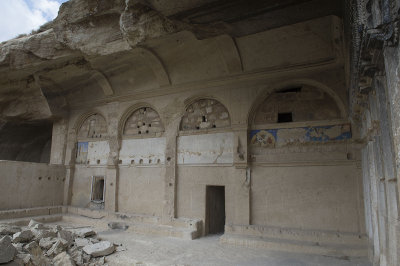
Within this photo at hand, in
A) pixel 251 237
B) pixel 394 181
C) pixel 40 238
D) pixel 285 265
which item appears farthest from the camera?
pixel 251 237

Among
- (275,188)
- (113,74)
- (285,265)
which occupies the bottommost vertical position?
(285,265)

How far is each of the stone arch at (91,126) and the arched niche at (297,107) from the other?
22.5 feet

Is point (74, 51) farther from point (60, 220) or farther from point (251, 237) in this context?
point (251, 237)

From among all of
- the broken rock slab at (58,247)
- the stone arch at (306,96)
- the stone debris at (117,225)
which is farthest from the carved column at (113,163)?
the stone arch at (306,96)

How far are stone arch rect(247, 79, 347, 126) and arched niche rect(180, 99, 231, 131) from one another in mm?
1039

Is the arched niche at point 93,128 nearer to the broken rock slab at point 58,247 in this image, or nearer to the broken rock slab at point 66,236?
the broken rock slab at point 66,236

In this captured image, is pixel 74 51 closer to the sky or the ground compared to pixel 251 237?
closer to the sky

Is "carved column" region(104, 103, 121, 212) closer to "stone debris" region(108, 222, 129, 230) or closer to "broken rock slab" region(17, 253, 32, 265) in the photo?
"stone debris" region(108, 222, 129, 230)

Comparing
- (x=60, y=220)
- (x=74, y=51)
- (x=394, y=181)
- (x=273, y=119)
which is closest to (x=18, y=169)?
(x=60, y=220)

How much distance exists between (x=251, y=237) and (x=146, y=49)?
22.1ft

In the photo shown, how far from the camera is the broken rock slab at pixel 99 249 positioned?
6418 mm

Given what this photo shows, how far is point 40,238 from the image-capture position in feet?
21.9

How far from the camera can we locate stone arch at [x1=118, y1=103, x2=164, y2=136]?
35.3ft

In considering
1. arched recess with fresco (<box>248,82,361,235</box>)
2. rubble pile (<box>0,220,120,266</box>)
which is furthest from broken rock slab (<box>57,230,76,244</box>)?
arched recess with fresco (<box>248,82,361,235</box>)
